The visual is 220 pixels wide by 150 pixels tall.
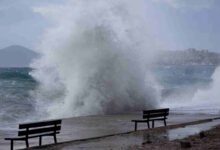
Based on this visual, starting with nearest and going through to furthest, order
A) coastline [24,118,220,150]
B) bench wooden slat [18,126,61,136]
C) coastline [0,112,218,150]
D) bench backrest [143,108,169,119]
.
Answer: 1. coastline [24,118,220,150]
2. bench wooden slat [18,126,61,136]
3. coastline [0,112,218,150]
4. bench backrest [143,108,169,119]

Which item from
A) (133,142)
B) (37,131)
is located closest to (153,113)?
(133,142)

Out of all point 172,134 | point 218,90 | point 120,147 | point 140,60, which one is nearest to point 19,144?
point 120,147

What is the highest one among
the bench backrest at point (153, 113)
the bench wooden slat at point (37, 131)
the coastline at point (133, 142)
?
the bench backrest at point (153, 113)

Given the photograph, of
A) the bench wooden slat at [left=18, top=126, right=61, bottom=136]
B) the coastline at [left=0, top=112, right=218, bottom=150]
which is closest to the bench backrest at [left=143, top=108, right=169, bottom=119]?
the coastline at [left=0, top=112, right=218, bottom=150]

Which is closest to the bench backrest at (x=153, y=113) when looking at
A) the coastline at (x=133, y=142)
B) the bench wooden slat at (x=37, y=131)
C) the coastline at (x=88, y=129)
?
the coastline at (x=88, y=129)

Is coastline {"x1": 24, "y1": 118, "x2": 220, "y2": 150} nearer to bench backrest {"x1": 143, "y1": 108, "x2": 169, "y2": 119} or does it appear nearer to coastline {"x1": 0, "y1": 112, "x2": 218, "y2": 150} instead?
coastline {"x1": 0, "y1": 112, "x2": 218, "y2": 150}

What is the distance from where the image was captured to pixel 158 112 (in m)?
16.5

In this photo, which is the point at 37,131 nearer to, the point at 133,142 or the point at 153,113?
the point at 133,142

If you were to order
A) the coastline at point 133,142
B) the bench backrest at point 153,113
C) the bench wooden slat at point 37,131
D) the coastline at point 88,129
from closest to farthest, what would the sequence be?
the coastline at point 133,142 < the bench wooden slat at point 37,131 < the coastline at point 88,129 < the bench backrest at point 153,113

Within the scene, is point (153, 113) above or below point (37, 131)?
above

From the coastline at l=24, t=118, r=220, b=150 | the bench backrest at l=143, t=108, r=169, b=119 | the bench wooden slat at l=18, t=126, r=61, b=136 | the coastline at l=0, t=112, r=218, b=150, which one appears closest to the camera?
the coastline at l=24, t=118, r=220, b=150

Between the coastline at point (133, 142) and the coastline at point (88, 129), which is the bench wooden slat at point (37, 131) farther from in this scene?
the coastline at point (133, 142)

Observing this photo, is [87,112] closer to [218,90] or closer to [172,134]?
[172,134]

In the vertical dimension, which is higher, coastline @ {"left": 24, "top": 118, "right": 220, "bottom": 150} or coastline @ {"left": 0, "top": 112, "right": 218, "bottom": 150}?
coastline @ {"left": 0, "top": 112, "right": 218, "bottom": 150}
